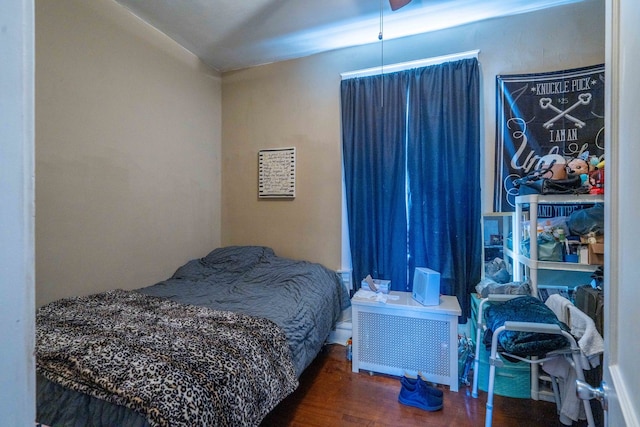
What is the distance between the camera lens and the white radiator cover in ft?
6.56

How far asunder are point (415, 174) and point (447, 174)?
251 mm

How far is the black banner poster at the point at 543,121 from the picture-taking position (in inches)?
81.5

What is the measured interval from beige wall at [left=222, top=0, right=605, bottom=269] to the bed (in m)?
0.79

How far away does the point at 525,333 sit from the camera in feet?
4.43

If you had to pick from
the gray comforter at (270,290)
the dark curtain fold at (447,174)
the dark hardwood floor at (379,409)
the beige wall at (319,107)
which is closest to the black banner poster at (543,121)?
the beige wall at (319,107)

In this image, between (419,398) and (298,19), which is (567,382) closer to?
(419,398)

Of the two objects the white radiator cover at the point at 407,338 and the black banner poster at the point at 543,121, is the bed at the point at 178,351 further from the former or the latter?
the black banner poster at the point at 543,121

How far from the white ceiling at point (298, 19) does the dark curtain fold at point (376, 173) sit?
416 mm

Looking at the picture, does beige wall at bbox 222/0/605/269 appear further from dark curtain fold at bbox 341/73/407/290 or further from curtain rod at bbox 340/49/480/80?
dark curtain fold at bbox 341/73/407/290

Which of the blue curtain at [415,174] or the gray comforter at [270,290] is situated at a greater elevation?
the blue curtain at [415,174]

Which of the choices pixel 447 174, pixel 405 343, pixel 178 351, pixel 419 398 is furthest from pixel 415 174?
pixel 178 351

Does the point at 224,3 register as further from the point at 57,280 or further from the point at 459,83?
the point at 57,280

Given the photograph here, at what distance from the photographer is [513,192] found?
7.37ft

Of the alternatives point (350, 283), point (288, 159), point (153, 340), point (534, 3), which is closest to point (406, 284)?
point (350, 283)
